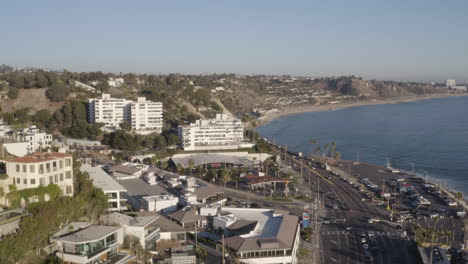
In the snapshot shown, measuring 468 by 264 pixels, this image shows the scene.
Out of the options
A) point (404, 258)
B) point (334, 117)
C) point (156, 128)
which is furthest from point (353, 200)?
point (334, 117)

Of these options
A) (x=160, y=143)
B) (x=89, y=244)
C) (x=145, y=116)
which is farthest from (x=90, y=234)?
(x=145, y=116)

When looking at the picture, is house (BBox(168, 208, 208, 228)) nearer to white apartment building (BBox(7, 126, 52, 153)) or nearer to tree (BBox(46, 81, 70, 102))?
white apartment building (BBox(7, 126, 52, 153))

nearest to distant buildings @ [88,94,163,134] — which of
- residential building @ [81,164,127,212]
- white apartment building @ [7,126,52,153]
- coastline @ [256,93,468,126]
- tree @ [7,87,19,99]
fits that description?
tree @ [7,87,19,99]

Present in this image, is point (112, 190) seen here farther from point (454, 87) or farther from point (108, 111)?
point (454, 87)

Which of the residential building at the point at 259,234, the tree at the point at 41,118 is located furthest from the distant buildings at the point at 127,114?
the residential building at the point at 259,234

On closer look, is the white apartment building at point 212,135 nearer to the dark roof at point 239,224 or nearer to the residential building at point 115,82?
the dark roof at point 239,224

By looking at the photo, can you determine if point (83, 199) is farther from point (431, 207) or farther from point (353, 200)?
point (431, 207)
